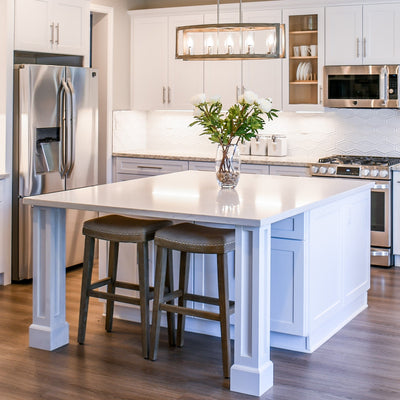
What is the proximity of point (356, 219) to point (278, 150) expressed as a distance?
2189mm

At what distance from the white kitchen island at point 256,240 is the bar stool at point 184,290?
12cm

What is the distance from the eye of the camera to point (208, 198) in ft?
13.2

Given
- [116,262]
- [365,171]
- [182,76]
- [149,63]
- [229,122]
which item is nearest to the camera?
[229,122]

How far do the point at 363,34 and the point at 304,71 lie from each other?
613 mm

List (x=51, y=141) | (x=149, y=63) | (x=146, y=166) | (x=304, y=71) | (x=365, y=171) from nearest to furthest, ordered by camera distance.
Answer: (x=51, y=141) → (x=365, y=171) → (x=304, y=71) → (x=146, y=166) → (x=149, y=63)

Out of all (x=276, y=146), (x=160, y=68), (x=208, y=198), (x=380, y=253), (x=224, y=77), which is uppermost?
(x=160, y=68)

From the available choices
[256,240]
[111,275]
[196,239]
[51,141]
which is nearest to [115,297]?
[111,275]

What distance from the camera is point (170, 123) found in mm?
7570

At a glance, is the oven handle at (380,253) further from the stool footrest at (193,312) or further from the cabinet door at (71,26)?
the cabinet door at (71,26)

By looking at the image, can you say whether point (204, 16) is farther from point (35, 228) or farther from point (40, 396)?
point (40, 396)

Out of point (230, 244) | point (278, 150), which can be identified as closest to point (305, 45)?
point (278, 150)

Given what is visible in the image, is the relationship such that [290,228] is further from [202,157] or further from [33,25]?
[33,25]

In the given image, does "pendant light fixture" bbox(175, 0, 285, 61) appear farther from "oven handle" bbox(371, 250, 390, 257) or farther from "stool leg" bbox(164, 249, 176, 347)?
"oven handle" bbox(371, 250, 390, 257)

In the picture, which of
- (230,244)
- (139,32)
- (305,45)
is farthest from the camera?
(139,32)
